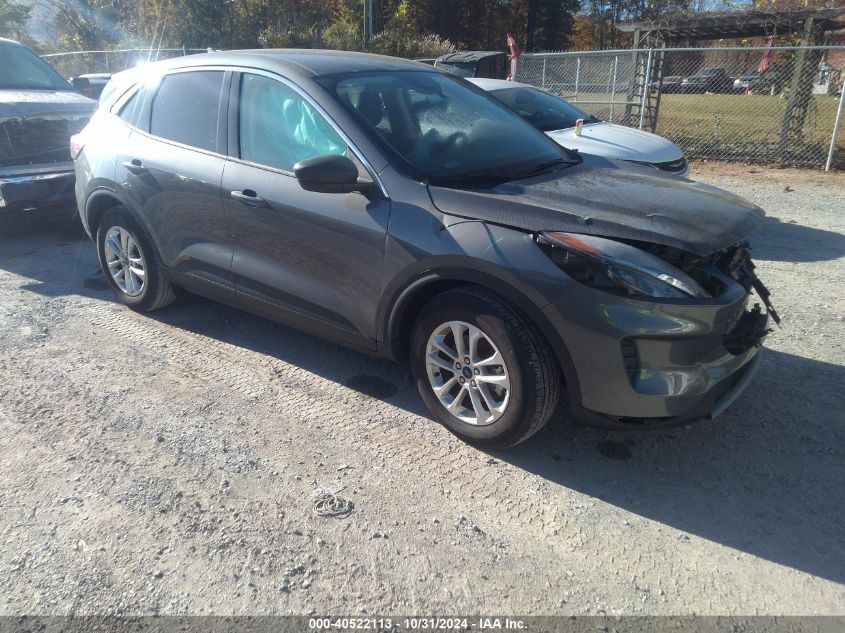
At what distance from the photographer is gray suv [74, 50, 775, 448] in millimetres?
2863

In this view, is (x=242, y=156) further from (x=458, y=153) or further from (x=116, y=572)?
(x=116, y=572)

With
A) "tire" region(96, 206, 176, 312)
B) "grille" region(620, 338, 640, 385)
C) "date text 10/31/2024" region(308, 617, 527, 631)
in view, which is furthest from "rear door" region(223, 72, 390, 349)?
"date text 10/31/2024" region(308, 617, 527, 631)

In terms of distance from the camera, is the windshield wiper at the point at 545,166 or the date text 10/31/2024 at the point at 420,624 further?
the windshield wiper at the point at 545,166

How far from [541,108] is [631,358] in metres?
6.38

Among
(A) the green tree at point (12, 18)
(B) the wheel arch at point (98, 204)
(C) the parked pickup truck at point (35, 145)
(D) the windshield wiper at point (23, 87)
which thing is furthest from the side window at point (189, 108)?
(A) the green tree at point (12, 18)

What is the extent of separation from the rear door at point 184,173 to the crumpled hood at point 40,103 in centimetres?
266

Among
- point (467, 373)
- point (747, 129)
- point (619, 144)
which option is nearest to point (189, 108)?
point (467, 373)

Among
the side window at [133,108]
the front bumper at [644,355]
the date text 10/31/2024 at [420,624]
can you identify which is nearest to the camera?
the date text 10/31/2024 at [420,624]

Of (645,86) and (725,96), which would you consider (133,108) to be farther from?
(725,96)

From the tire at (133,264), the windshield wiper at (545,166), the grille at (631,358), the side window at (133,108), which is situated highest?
the side window at (133,108)

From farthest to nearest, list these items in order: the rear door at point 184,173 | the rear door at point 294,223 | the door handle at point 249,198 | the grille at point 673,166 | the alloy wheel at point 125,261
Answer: the grille at point 673,166 < the alloy wheel at point 125,261 < the rear door at point 184,173 < the door handle at point 249,198 < the rear door at point 294,223

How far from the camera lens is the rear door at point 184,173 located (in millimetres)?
4094

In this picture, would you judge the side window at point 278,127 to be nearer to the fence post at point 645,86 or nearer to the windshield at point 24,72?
the windshield at point 24,72

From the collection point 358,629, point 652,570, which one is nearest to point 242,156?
point 358,629
